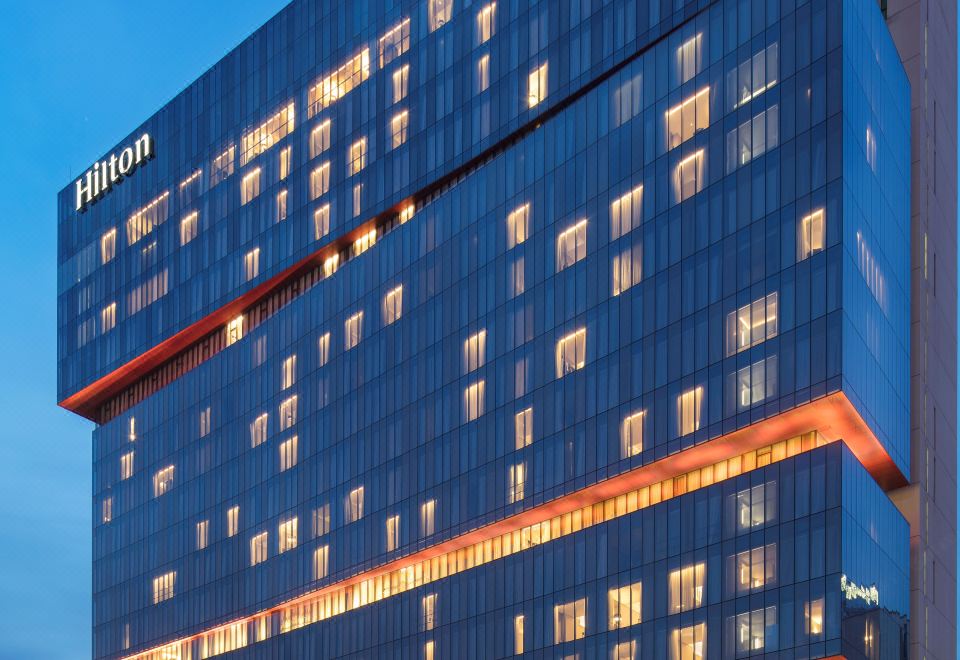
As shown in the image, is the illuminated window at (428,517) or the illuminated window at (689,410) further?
the illuminated window at (428,517)

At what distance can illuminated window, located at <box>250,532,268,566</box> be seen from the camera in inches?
5231

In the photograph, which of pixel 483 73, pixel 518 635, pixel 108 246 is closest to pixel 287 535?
pixel 518 635

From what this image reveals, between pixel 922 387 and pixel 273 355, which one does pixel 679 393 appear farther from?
pixel 273 355

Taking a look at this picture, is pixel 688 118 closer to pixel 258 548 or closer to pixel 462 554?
pixel 462 554

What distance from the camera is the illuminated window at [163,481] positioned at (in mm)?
148750

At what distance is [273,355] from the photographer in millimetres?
136125

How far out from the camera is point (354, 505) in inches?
4833

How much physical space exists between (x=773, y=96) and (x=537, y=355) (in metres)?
24.8

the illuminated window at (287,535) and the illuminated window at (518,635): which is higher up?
the illuminated window at (287,535)

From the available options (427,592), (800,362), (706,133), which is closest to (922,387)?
(800,362)

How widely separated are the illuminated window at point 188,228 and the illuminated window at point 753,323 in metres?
70.7

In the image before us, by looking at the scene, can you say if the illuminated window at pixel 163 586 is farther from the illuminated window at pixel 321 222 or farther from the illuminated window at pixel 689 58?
the illuminated window at pixel 689 58

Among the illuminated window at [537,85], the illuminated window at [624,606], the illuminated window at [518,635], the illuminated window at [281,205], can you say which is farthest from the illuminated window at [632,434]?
the illuminated window at [281,205]

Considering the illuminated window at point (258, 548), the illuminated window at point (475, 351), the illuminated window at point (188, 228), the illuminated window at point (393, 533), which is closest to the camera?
the illuminated window at point (475, 351)
